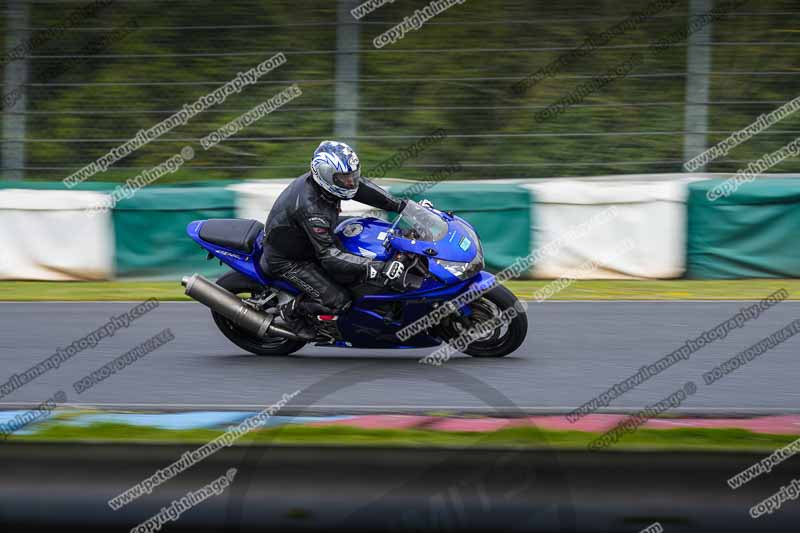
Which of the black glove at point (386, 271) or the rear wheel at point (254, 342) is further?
the rear wheel at point (254, 342)

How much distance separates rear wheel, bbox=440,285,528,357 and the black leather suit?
0.73m

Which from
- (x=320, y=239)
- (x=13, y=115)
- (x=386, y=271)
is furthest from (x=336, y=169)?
(x=13, y=115)

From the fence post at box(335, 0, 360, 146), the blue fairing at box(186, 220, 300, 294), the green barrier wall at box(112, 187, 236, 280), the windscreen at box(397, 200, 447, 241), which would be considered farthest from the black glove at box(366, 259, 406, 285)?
the fence post at box(335, 0, 360, 146)

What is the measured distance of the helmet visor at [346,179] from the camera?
7.05 metres

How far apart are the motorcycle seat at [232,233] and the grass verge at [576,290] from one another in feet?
9.31

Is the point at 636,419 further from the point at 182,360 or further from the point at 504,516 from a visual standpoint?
the point at 182,360

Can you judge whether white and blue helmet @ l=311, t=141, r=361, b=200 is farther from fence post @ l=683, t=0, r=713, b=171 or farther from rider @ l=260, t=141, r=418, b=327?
fence post @ l=683, t=0, r=713, b=171

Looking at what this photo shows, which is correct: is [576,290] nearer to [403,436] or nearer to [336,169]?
[336,169]

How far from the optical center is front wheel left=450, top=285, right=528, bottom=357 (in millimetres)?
7184

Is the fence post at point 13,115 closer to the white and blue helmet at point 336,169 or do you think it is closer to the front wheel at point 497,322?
the white and blue helmet at point 336,169

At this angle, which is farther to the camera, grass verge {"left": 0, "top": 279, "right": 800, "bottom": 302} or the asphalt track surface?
grass verge {"left": 0, "top": 279, "right": 800, "bottom": 302}

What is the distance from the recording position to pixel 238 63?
13.6 metres

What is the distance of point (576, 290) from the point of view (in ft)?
34.7

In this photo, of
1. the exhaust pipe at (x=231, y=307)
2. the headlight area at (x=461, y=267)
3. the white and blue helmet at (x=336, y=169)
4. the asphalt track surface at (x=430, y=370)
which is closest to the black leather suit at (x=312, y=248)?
the white and blue helmet at (x=336, y=169)
